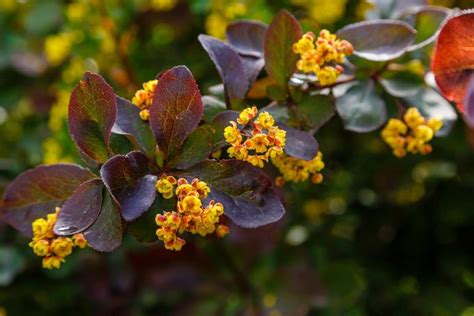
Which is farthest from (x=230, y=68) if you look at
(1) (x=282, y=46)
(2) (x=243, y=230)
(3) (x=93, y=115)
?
(2) (x=243, y=230)

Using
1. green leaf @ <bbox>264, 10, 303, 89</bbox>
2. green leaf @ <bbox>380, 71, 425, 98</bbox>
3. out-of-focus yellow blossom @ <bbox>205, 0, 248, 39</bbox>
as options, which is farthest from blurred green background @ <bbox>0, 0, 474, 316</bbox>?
green leaf @ <bbox>264, 10, 303, 89</bbox>

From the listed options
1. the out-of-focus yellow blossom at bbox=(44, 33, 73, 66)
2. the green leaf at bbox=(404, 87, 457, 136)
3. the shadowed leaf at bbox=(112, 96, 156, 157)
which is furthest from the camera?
the out-of-focus yellow blossom at bbox=(44, 33, 73, 66)

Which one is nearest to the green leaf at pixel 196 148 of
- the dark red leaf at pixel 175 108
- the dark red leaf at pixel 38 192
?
the dark red leaf at pixel 175 108

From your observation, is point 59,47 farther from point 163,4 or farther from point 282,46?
point 282,46

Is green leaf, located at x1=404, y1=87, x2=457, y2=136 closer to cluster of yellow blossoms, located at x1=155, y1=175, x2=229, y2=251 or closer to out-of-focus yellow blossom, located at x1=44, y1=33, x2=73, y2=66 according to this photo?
cluster of yellow blossoms, located at x1=155, y1=175, x2=229, y2=251

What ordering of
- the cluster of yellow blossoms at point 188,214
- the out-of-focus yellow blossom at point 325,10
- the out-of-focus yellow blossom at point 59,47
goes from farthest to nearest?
the out-of-focus yellow blossom at point 59,47, the out-of-focus yellow blossom at point 325,10, the cluster of yellow blossoms at point 188,214

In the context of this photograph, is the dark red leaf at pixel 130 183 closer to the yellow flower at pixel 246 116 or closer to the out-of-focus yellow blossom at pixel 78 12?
the yellow flower at pixel 246 116

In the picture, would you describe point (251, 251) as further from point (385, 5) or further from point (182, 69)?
point (182, 69)
